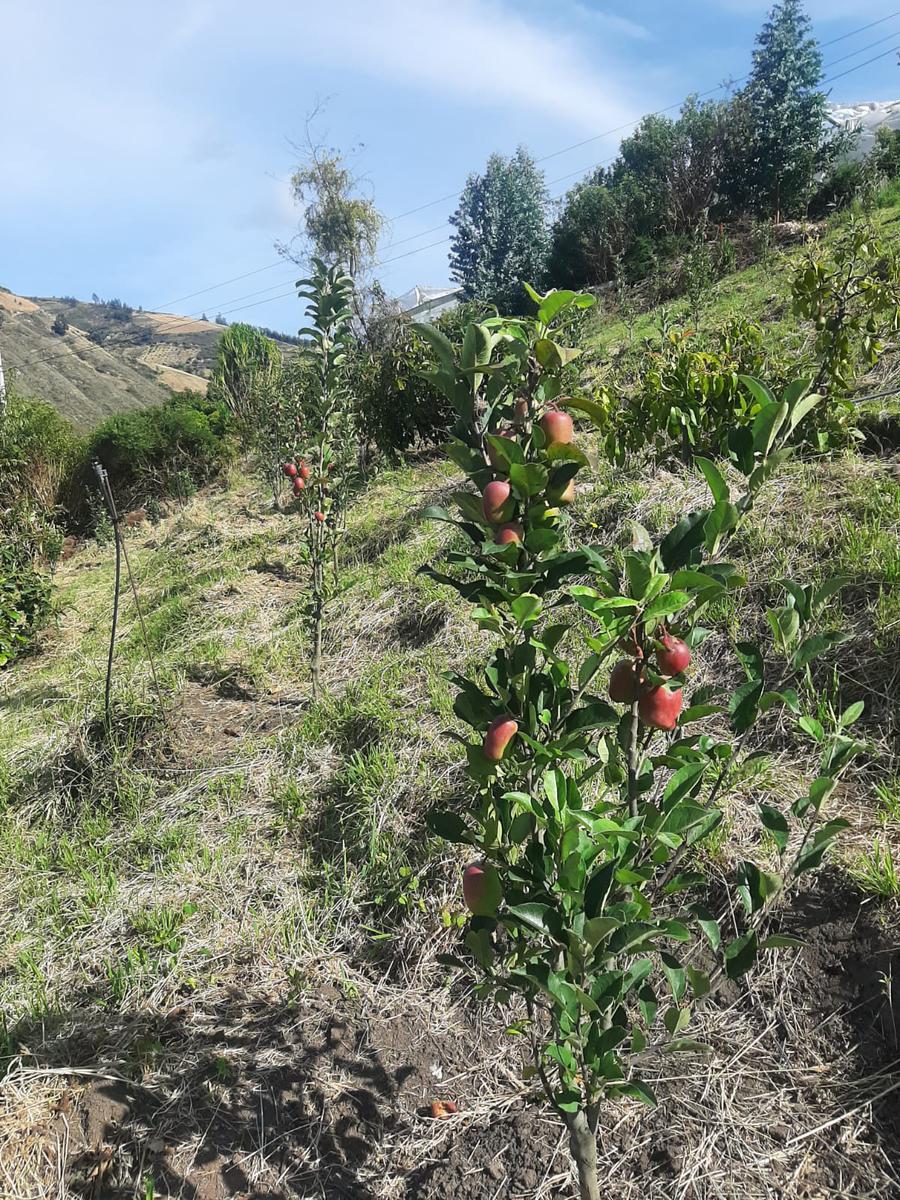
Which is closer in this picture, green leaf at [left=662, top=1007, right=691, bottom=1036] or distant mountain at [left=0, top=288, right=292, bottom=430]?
green leaf at [left=662, top=1007, right=691, bottom=1036]

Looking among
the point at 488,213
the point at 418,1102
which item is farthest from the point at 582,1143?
the point at 488,213

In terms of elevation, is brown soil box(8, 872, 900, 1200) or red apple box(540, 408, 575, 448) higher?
red apple box(540, 408, 575, 448)

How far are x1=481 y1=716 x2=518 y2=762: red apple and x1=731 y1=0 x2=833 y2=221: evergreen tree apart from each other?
18533mm

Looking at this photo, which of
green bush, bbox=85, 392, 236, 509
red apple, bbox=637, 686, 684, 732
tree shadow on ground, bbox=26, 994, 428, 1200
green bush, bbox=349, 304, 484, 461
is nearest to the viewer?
red apple, bbox=637, 686, 684, 732

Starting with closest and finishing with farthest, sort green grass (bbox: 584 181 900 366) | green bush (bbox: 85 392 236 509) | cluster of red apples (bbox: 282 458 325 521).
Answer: cluster of red apples (bbox: 282 458 325 521) < green grass (bbox: 584 181 900 366) < green bush (bbox: 85 392 236 509)

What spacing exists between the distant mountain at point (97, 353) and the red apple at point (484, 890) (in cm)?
4292

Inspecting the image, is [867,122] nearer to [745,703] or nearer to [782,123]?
[782,123]

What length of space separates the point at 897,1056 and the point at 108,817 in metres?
2.65

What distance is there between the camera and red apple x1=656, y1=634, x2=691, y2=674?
3.12 ft

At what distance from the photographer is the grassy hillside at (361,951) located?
1479mm

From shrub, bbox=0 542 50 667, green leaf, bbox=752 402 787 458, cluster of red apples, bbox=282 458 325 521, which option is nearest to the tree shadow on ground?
green leaf, bbox=752 402 787 458

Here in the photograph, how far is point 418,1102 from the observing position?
165 centimetres

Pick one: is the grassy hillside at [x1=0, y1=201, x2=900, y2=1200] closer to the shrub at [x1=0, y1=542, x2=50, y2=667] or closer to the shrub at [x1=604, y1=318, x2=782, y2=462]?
the shrub at [x1=604, y1=318, x2=782, y2=462]

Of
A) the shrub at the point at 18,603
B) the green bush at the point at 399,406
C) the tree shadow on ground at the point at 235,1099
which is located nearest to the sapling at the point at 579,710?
the tree shadow on ground at the point at 235,1099
